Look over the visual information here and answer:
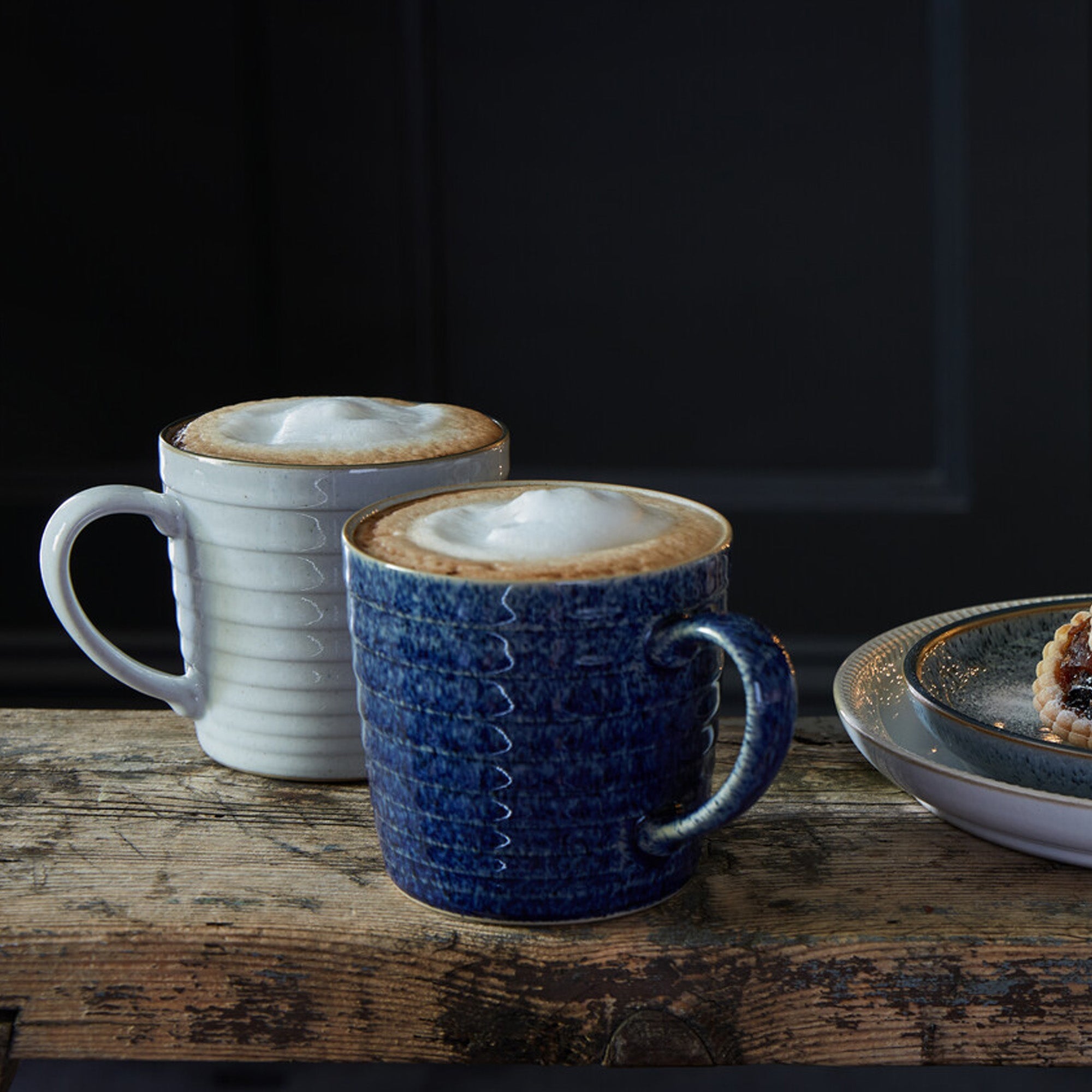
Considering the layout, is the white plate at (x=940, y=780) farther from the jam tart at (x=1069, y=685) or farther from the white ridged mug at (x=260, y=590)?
the white ridged mug at (x=260, y=590)

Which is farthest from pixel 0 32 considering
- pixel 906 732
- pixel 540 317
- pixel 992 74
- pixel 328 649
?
pixel 906 732

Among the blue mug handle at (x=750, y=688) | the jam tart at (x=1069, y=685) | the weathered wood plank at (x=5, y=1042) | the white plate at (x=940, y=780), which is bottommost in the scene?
the weathered wood plank at (x=5, y=1042)

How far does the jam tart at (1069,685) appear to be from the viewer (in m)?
0.55

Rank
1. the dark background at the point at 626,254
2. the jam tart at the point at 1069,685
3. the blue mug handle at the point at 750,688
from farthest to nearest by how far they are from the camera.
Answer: the dark background at the point at 626,254 → the jam tart at the point at 1069,685 → the blue mug handle at the point at 750,688

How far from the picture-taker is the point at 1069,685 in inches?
22.2

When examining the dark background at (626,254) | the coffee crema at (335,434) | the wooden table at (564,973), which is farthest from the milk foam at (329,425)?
the dark background at (626,254)

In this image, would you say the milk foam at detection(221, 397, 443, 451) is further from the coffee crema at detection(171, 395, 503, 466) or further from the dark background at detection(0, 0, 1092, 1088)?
the dark background at detection(0, 0, 1092, 1088)

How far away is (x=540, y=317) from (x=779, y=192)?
1.01ft

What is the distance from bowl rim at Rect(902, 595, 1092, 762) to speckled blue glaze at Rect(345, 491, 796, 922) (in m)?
0.09

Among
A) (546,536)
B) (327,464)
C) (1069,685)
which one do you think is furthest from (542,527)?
(1069,685)

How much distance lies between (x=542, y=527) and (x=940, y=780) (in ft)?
0.58

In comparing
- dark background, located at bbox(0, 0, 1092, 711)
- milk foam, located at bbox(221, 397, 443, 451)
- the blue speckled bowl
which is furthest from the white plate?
dark background, located at bbox(0, 0, 1092, 711)

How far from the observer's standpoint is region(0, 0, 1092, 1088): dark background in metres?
1.57

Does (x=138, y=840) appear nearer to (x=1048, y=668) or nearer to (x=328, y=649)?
(x=328, y=649)
